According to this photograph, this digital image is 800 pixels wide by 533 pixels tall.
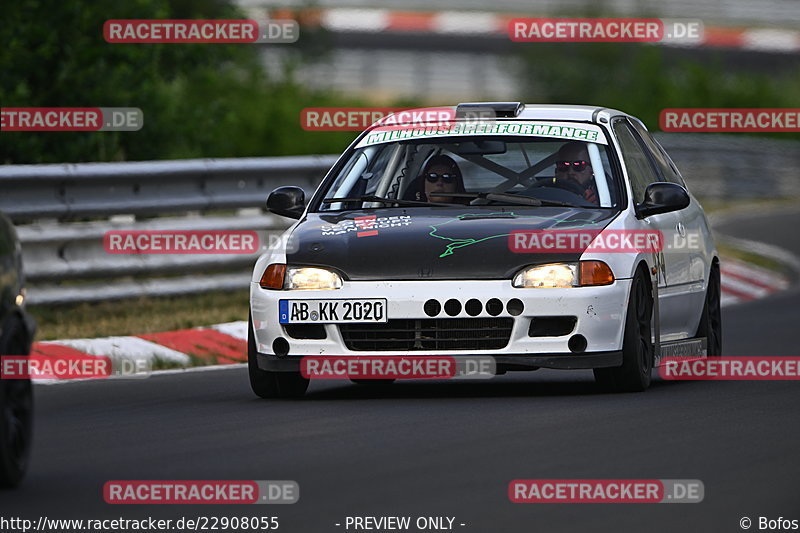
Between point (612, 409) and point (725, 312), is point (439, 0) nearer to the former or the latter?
point (725, 312)

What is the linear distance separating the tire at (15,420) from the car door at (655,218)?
14.2 feet

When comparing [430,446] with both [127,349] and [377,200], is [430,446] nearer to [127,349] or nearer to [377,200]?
[377,200]

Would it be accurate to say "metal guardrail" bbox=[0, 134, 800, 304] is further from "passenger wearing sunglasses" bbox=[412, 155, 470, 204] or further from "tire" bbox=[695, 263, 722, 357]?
"tire" bbox=[695, 263, 722, 357]

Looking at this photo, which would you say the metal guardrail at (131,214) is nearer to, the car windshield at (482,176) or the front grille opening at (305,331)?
the car windshield at (482,176)

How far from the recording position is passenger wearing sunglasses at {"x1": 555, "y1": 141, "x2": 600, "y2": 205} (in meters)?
10.7

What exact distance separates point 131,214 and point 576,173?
4897mm

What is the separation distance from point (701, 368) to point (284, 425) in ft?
11.9

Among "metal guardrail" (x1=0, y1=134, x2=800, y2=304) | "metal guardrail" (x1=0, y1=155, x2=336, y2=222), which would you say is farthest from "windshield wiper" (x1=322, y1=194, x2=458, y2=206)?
"metal guardrail" (x1=0, y1=155, x2=336, y2=222)

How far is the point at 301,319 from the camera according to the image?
995 cm

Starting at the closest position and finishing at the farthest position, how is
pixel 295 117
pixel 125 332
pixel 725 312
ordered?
pixel 125 332
pixel 725 312
pixel 295 117

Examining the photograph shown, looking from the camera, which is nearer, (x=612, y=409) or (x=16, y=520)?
(x=16, y=520)

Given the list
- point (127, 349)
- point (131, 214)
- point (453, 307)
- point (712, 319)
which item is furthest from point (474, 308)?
point (131, 214)

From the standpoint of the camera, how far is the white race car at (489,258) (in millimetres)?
9781

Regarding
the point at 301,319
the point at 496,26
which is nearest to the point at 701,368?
the point at 301,319
